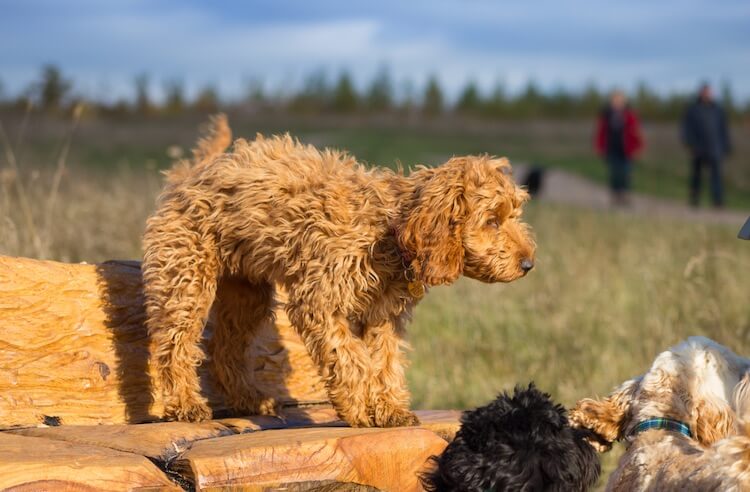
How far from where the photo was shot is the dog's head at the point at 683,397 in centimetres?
435

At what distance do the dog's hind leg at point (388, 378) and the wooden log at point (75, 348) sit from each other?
96 cm

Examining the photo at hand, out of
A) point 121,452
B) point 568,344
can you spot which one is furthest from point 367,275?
point 568,344

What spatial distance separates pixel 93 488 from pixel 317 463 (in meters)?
1.01

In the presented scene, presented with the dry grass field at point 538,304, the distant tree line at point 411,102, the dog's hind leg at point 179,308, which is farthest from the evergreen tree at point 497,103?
the dog's hind leg at point 179,308

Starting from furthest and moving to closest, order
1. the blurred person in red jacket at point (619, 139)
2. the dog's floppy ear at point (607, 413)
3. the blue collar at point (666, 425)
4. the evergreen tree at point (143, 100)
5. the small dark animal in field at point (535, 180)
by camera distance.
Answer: the evergreen tree at point (143, 100)
the small dark animal in field at point (535, 180)
the blurred person in red jacket at point (619, 139)
the dog's floppy ear at point (607, 413)
the blue collar at point (666, 425)

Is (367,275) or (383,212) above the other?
(383,212)

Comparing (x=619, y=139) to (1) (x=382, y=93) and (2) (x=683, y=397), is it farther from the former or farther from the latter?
(1) (x=382, y=93)

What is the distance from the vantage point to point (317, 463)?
15.0ft

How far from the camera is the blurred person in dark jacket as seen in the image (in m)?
22.5

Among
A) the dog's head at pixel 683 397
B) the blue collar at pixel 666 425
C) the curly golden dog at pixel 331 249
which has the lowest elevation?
the blue collar at pixel 666 425

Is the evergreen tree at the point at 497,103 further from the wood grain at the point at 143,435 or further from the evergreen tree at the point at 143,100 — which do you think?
the wood grain at the point at 143,435

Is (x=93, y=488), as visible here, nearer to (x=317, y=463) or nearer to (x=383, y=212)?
(x=317, y=463)

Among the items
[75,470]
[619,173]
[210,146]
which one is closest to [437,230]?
[210,146]

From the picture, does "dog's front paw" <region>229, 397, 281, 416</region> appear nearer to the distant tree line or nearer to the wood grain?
the wood grain
